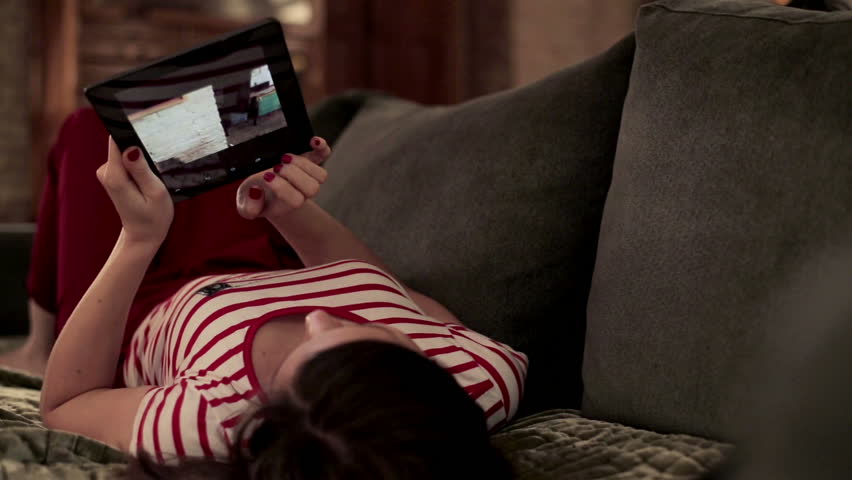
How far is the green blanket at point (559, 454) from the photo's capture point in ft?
2.14

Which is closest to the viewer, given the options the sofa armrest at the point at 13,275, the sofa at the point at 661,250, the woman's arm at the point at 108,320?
the sofa at the point at 661,250

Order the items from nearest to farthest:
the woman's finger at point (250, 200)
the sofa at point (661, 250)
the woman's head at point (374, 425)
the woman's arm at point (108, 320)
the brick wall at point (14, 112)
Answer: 1. the sofa at point (661, 250)
2. the woman's head at point (374, 425)
3. the woman's arm at point (108, 320)
4. the woman's finger at point (250, 200)
5. the brick wall at point (14, 112)

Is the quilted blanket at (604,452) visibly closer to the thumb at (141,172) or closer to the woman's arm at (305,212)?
the woman's arm at (305,212)

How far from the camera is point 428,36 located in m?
3.19

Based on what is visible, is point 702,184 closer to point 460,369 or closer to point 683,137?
point 683,137

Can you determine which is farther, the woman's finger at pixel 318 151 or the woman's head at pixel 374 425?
the woman's finger at pixel 318 151

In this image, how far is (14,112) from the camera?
9.59 feet

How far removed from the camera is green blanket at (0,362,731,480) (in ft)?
2.14

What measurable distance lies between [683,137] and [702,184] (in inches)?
2.3

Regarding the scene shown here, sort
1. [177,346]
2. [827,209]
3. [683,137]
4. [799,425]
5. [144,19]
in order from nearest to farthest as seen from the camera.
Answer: [799,425]
[827,209]
[683,137]
[177,346]
[144,19]

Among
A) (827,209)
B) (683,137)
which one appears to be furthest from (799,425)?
(683,137)

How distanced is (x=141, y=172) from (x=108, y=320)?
0.17 meters

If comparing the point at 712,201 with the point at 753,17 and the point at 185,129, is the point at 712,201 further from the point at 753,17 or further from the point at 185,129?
the point at 185,129

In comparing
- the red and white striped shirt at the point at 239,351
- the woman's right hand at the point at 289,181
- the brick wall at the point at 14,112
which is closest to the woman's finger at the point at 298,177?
the woman's right hand at the point at 289,181
